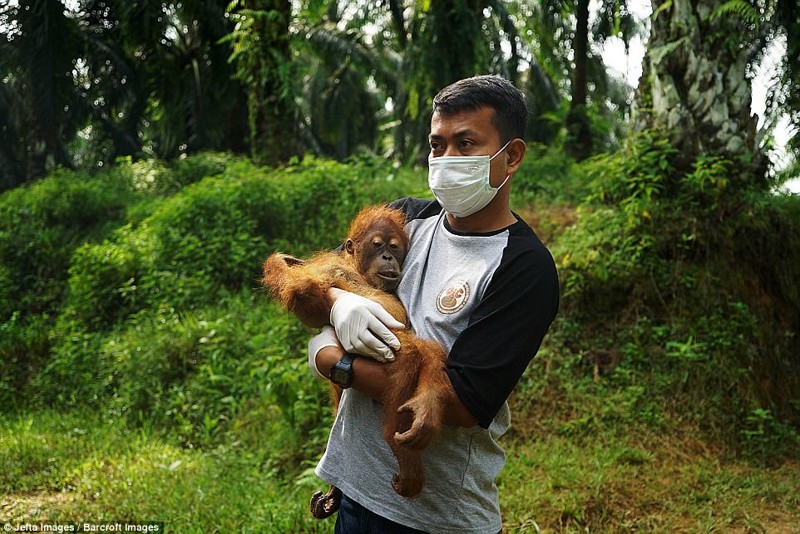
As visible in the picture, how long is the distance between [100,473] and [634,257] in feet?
12.6

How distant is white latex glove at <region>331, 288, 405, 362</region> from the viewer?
188 cm

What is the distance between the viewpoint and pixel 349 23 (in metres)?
19.5

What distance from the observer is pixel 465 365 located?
1.76 m

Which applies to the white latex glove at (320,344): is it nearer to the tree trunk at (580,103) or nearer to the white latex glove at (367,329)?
the white latex glove at (367,329)

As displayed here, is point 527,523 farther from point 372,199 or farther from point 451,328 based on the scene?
point 372,199

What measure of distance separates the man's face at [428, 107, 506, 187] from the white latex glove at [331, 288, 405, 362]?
0.47m

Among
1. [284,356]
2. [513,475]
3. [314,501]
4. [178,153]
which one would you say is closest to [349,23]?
[178,153]

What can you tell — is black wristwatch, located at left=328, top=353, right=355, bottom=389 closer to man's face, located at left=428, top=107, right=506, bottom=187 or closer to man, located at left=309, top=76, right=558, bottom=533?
man, located at left=309, top=76, right=558, bottom=533

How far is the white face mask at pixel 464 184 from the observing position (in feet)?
6.61

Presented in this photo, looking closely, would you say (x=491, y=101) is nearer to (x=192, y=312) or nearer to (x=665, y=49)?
(x=665, y=49)

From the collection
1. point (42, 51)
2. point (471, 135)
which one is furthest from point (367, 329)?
point (42, 51)

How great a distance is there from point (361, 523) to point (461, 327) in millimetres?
582

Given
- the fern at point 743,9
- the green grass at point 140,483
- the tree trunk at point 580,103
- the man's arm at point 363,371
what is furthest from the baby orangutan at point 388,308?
the tree trunk at point 580,103

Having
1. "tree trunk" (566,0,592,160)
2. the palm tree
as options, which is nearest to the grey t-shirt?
"tree trunk" (566,0,592,160)
